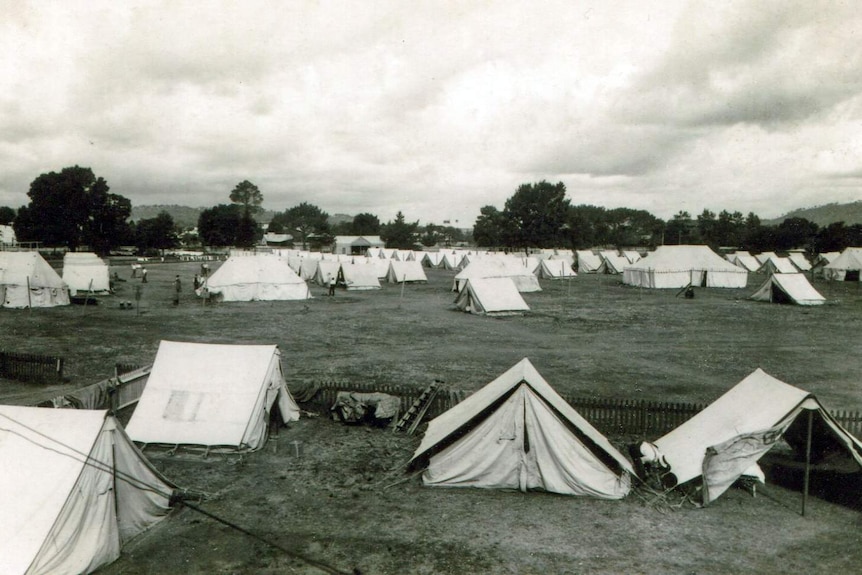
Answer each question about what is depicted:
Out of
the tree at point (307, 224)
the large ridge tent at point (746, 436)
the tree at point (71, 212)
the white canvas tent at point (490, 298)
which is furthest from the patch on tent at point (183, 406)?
the tree at point (307, 224)

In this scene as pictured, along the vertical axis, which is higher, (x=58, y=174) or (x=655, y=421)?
(x=58, y=174)

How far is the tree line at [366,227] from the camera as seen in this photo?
3061 inches

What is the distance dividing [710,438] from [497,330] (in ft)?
58.5

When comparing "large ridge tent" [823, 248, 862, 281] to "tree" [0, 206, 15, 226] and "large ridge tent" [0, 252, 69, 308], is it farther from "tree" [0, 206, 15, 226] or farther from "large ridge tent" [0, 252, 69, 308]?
"tree" [0, 206, 15, 226]

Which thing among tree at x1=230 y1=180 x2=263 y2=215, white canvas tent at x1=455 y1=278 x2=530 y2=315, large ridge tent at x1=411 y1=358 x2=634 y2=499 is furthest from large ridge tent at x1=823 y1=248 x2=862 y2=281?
tree at x1=230 y1=180 x2=263 y2=215

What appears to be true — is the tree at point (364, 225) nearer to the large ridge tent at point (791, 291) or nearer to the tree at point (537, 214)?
the tree at point (537, 214)

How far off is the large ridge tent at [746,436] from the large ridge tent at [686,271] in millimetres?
42084

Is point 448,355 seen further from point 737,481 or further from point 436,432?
point 737,481

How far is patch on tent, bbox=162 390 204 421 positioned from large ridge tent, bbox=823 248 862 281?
69.6 meters

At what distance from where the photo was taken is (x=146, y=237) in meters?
96.0

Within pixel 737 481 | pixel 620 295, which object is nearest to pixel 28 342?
pixel 737 481

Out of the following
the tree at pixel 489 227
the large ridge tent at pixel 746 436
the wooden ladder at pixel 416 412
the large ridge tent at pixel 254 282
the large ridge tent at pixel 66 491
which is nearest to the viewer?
the large ridge tent at pixel 66 491

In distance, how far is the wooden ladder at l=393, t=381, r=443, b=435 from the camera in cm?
1440

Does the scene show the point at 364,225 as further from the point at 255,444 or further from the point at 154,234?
the point at 255,444
